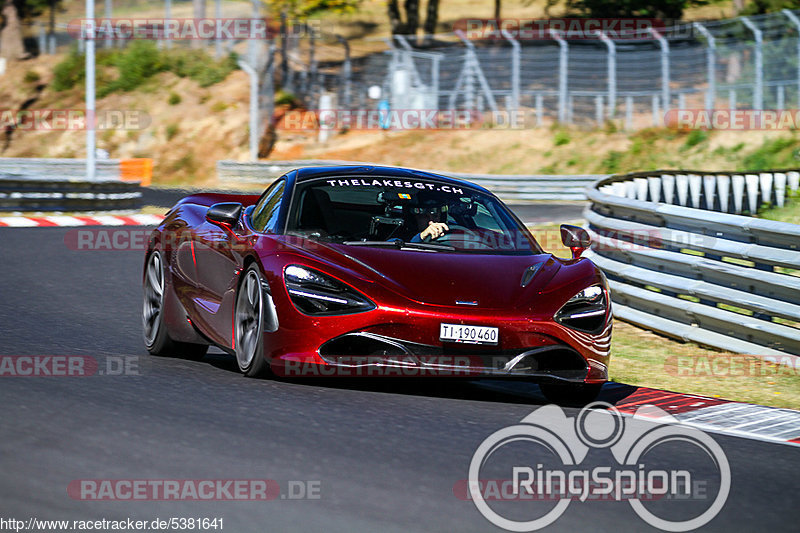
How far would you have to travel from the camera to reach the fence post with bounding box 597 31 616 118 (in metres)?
34.6

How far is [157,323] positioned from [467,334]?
9.20 ft

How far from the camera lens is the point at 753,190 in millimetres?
20234

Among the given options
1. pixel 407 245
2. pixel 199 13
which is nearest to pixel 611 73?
pixel 199 13

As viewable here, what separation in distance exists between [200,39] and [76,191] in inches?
1179

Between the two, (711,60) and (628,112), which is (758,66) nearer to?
(711,60)

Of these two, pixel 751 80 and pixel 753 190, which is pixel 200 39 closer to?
pixel 751 80

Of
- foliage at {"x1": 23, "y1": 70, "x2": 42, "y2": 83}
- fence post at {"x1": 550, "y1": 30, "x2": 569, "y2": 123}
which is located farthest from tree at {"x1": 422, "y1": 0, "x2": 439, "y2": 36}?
fence post at {"x1": 550, "y1": 30, "x2": 569, "y2": 123}

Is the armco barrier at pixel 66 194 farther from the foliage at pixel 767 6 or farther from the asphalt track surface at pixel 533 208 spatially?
the foliage at pixel 767 6

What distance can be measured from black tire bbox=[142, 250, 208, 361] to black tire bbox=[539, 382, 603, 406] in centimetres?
258

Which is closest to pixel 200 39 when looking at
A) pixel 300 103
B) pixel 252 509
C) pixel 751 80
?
pixel 300 103

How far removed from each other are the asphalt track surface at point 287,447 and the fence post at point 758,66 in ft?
78.2

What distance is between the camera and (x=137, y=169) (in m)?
41.0

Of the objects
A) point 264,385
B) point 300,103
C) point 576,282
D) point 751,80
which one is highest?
point 576,282

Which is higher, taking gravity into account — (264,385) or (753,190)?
(264,385)
